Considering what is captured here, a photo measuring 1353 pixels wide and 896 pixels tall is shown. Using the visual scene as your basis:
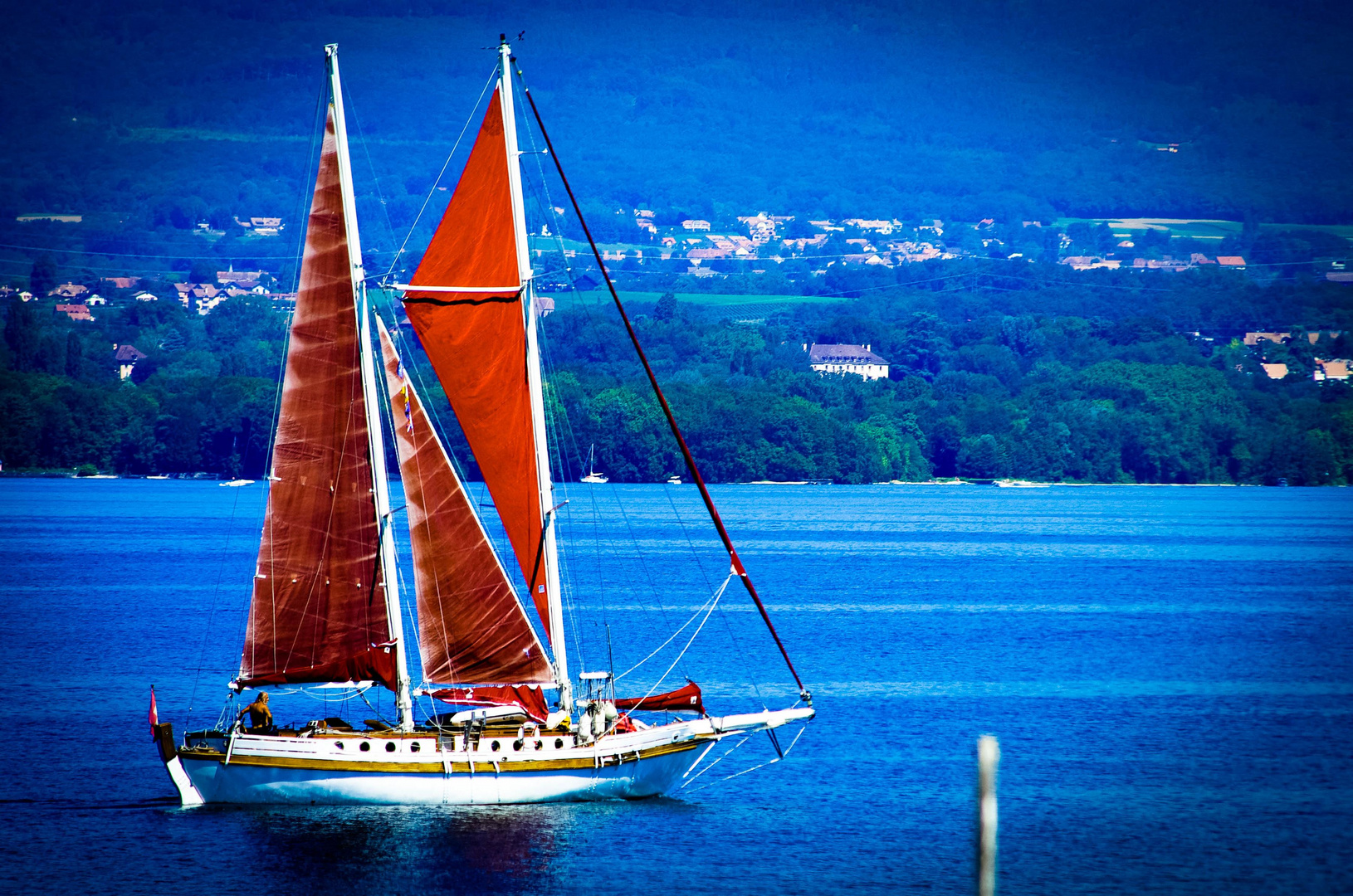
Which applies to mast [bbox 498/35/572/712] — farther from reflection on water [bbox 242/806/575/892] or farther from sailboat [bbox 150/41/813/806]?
reflection on water [bbox 242/806/575/892]

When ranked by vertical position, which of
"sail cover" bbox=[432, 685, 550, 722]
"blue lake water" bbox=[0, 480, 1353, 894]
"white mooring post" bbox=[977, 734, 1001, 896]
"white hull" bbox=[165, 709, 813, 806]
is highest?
"white mooring post" bbox=[977, 734, 1001, 896]

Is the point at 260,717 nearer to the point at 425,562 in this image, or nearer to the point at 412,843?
the point at 412,843

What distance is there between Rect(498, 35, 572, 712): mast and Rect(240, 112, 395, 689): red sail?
3.74m

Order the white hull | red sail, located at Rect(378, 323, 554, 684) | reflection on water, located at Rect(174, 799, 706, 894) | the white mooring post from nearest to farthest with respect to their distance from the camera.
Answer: the white mooring post, reflection on water, located at Rect(174, 799, 706, 894), the white hull, red sail, located at Rect(378, 323, 554, 684)

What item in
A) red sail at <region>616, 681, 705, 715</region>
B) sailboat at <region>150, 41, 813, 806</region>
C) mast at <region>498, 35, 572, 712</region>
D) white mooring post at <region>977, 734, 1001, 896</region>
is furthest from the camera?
red sail at <region>616, 681, 705, 715</region>

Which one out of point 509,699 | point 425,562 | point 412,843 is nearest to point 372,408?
point 425,562

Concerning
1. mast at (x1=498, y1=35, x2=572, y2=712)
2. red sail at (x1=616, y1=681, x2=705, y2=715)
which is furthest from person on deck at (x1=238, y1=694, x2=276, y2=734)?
red sail at (x1=616, y1=681, x2=705, y2=715)

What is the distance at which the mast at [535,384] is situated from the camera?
36625 millimetres

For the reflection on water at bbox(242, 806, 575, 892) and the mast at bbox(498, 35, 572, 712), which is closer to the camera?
the reflection on water at bbox(242, 806, 575, 892)

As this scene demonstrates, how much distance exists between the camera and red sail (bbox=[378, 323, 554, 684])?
3878 centimetres

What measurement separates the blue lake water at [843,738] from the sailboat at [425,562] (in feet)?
4.22

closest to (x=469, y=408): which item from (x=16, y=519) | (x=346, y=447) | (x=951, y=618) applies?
(x=346, y=447)

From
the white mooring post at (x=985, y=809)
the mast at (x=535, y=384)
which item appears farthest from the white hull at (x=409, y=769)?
the white mooring post at (x=985, y=809)

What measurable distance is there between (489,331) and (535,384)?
1530mm
